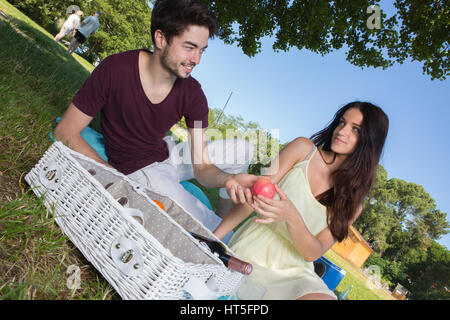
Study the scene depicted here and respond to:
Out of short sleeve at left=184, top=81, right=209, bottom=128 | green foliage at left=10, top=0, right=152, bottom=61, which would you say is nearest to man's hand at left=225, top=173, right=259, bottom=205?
short sleeve at left=184, top=81, right=209, bottom=128

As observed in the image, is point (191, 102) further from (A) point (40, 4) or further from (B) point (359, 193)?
(A) point (40, 4)

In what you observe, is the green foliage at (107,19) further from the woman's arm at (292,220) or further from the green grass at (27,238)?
the woman's arm at (292,220)

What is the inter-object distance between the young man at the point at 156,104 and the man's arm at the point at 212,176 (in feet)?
0.03

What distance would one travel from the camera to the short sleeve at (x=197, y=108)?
320cm

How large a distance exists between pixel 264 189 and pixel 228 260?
0.53 meters

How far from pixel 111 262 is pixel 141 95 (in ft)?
6.14

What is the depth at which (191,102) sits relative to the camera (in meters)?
3.18

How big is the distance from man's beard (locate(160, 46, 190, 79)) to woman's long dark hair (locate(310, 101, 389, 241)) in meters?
1.77

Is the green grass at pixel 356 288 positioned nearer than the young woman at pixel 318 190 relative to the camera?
No

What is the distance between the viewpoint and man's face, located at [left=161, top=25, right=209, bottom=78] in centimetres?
276

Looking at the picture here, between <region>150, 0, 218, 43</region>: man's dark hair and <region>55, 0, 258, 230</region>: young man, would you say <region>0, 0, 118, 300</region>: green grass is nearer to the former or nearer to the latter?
<region>55, 0, 258, 230</region>: young man

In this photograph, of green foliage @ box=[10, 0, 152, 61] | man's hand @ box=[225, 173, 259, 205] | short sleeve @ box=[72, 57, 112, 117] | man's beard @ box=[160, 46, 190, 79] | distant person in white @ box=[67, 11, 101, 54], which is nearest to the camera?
man's hand @ box=[225, 173, 259, 205]

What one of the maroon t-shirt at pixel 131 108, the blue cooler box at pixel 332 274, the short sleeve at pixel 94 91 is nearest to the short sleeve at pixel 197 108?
the maroon t-shirt at pixel 131 108

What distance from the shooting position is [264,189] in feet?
6.41
